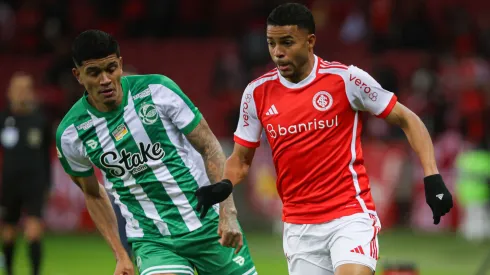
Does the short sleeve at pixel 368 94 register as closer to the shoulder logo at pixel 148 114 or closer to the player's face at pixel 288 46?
the player's face at pixel 288 46

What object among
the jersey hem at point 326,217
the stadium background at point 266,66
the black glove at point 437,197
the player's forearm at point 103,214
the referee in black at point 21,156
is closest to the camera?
the black glove at point 437,197

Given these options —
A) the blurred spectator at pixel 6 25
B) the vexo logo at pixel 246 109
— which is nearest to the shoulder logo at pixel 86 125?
the vexo logo at pixel 246 109

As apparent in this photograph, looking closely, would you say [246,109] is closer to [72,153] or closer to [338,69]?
Answer: [338,69]

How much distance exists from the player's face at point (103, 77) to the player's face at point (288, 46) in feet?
3.07

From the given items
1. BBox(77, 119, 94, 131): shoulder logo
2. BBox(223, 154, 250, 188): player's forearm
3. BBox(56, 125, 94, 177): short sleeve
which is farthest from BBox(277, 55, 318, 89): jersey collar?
BBox(56, 125, 94, 177): short sleeve

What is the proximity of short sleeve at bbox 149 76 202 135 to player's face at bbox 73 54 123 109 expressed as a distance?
0.85ft

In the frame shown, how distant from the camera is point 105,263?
1398cm

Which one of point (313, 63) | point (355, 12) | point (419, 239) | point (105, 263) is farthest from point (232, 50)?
point (313, 63)

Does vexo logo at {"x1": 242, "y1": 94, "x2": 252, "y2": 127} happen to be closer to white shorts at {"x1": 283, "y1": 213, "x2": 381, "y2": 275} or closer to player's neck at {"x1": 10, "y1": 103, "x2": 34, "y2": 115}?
white shorts at {"x1": 283, "y1": 213, "x2": 381, "y2": 275}

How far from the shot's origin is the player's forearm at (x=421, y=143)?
19.6ft

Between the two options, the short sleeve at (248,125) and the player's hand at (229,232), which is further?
the short sleeve at (248,125)

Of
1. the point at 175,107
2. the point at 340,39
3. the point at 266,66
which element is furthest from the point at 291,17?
the point at 340,39

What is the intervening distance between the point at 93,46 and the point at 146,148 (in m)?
0.71

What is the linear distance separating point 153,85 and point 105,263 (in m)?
7.91
